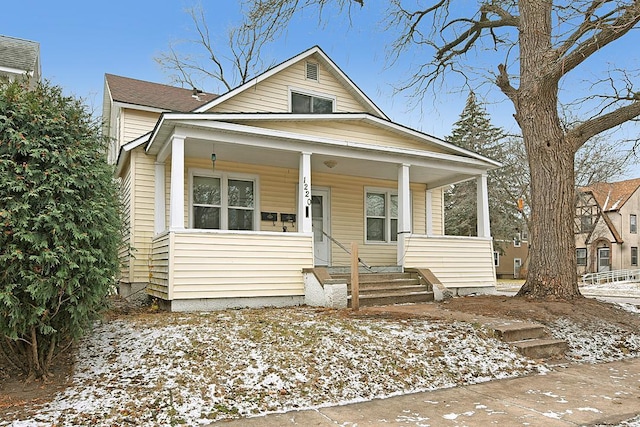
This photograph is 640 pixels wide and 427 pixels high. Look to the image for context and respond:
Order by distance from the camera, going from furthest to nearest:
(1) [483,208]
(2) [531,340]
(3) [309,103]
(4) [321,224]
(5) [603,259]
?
(5) [603,259]
(3) [309,103]
(4) [321,224]
(1) [483,208]
(2) [531,340]

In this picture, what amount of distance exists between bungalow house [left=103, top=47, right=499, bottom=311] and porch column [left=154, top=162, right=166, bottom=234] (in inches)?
0.9

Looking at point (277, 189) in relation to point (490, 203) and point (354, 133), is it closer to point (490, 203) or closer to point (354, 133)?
point (354, 133)

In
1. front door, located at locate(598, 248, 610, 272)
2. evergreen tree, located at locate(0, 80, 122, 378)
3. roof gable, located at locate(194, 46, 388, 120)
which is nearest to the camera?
evergreen tree, located at locate(0, 80, 122, 378)

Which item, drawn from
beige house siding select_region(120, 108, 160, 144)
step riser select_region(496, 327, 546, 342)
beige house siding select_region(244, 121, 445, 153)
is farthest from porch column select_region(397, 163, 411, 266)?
beige house siding select_region(120, 108, 160, 144)

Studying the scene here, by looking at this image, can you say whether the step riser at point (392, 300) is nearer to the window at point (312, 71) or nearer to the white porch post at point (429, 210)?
the white porch post at point (429, 210)

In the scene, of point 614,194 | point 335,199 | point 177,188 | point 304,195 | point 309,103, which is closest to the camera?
point 177,188

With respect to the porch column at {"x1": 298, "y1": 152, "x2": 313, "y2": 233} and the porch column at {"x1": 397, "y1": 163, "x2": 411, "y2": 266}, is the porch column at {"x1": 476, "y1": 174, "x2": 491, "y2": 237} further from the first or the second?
the porch column at {"x1": 298, "y1": 152, "x2": 313, "y2": 233}

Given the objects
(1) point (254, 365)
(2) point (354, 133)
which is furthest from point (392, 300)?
(1) point (254, 365)

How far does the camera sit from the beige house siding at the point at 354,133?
9.77 m

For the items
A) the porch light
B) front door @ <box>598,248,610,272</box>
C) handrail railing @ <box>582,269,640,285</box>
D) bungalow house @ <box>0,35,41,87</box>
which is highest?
bungalow house @ <box>0,35,41,87</box>

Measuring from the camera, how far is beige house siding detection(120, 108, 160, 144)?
12.3 metres

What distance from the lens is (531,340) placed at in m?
6.71

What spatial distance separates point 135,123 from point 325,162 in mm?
5425

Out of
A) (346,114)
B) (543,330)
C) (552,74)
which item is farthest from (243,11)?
(543,330)
